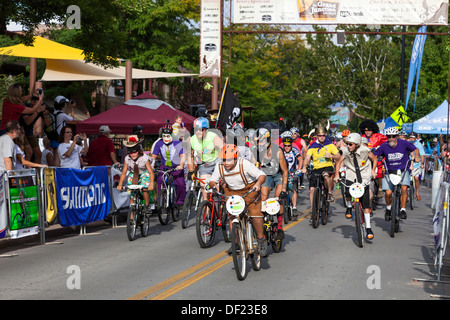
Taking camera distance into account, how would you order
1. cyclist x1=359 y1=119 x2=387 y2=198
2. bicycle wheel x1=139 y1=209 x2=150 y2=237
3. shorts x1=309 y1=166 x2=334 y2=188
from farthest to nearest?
cyclist x1=359 y1=119 x2=387 y2=198
shorts x1=309 y1=166 x2=334 y2=188
bicycle wheel x1=139 y1=209 x2=150 y2=237

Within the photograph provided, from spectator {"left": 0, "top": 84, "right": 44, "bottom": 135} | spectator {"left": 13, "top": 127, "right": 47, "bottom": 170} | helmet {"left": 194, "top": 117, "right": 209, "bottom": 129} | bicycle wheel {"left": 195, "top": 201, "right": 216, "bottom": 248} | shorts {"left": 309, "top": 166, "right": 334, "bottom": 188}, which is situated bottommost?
bicycle wheel {"left": 195, "top": 201, "right": 216, "bottom": 248}

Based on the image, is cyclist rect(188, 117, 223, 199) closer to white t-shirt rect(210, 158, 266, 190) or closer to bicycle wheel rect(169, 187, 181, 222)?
bicycle wheel rect(169, 187, 181, 222)

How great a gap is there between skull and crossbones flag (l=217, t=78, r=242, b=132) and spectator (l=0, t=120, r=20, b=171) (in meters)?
5.64

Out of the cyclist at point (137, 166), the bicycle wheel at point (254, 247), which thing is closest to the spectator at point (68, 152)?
the cyclist at point (137, 166)

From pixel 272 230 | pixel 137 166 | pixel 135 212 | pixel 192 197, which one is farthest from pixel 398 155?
pixel 135 212

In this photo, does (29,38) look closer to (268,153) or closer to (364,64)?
(268,153)

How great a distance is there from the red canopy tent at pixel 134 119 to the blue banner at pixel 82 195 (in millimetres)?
6022

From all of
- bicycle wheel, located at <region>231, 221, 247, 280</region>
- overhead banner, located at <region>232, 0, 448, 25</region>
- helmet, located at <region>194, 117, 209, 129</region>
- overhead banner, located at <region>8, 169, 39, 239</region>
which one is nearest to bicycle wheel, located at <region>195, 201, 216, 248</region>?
helmet, located at <region>194, 117, 209, 129</region>

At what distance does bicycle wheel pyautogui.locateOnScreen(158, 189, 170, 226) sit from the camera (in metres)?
14.5

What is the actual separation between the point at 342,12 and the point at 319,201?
47.8 feet

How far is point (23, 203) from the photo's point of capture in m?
11.6

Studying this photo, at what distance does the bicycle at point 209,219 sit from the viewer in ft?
36.8

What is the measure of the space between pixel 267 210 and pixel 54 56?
480 inches

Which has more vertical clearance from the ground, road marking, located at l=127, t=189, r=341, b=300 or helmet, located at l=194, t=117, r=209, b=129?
helmet, located at l=194, t=117, r=209, b=129
